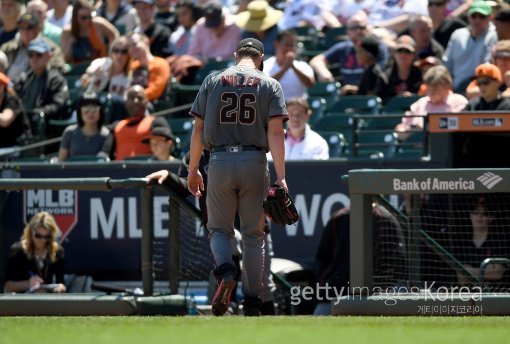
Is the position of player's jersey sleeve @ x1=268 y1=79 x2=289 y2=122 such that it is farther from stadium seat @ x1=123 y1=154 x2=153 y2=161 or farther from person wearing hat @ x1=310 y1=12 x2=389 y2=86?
person wearing hat @ x1=310 y1=12 x2=389 y2=86

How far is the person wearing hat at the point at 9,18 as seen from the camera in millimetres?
17250

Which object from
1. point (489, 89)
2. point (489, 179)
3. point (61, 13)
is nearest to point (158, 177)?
point (489, 179)

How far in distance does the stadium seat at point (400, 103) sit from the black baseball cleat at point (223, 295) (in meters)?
5.13

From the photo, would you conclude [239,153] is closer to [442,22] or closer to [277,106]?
[277,106]

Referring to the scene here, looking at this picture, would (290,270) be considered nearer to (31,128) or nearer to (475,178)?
(475,178)

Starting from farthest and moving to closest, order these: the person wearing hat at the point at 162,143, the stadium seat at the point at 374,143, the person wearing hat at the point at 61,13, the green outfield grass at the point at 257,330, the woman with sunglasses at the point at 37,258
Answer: the person wearing hat at the point at 61,13 → the person wearing hat at the point at 162,143 → the stadium seat at the point at 374,143 → the woman with sunglasses at the point at 37,258 → the green outfield grass at the point at 257,330

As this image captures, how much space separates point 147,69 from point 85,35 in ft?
7.67

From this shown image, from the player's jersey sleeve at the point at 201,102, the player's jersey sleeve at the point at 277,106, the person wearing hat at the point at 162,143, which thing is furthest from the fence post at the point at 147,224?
the person wearing hat at the point at 162,143

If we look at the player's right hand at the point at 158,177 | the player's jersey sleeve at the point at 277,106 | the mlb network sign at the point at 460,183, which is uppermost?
the player's jersey sleeve at the point at 277,106

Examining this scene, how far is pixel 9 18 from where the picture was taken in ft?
56.9

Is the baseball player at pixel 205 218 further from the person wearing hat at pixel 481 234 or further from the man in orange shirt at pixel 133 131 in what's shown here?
the man in orange shirt at pixel 133 131

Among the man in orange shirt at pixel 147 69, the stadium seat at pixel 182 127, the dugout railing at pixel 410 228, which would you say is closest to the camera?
the dugout railing at pixel 410 228

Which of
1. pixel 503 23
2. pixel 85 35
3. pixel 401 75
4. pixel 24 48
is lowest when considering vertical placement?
pixel 401 75

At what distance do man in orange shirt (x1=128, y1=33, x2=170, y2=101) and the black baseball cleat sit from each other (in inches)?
253
